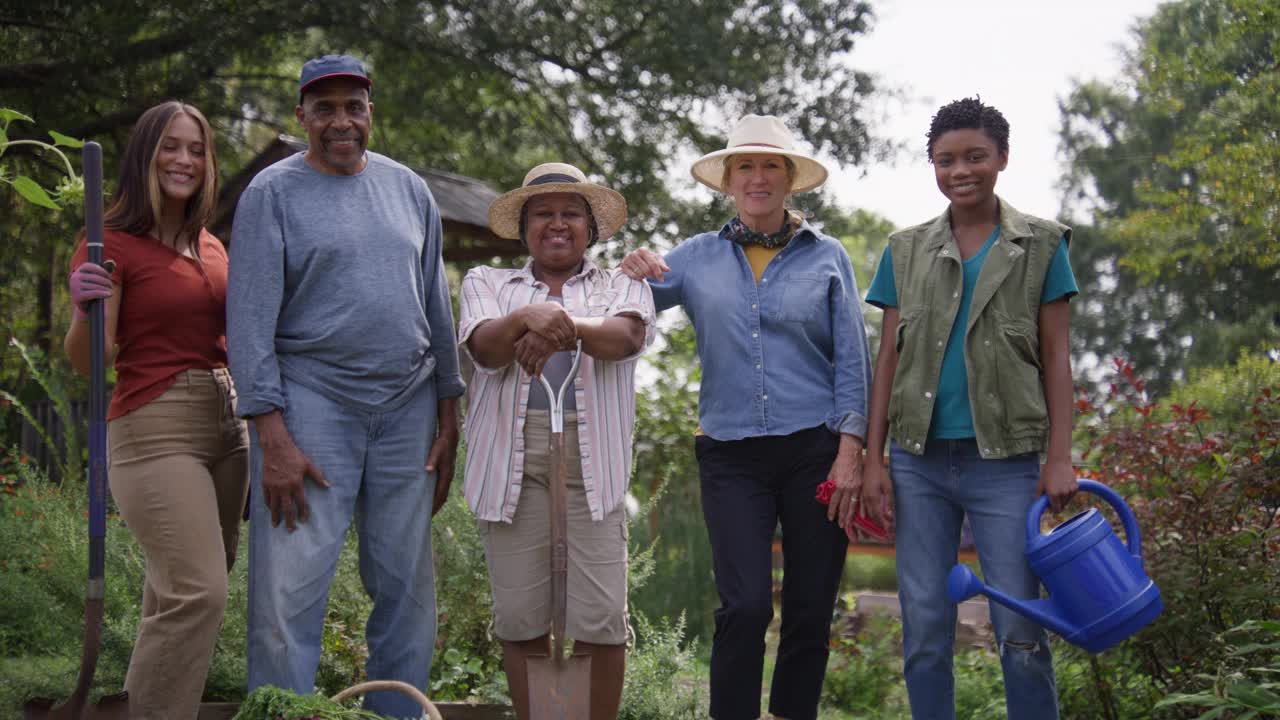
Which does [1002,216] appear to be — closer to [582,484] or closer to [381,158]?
[582,484]

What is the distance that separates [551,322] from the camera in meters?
3.18

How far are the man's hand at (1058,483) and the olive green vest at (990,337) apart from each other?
0.07 metres

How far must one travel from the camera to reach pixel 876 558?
11.8 meters

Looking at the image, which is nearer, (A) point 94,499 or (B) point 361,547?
(A) point 94,499

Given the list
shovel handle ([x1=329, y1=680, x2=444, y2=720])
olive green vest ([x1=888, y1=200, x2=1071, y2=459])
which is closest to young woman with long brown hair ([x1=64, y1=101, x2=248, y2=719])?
shovel handle ([x1=329, y1=680, x2=444, y2=720])

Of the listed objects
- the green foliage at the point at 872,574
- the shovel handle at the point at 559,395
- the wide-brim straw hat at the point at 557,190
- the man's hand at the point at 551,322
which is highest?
→ the wide-brim straw hat at the point at 557,190

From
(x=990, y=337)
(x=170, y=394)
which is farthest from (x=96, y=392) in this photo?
(x=990, y=337)

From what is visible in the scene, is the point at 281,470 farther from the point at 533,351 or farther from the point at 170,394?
the point at 533,351

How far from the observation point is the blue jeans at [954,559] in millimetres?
3158

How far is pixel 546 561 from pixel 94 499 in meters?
1.22

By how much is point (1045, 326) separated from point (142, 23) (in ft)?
28.1

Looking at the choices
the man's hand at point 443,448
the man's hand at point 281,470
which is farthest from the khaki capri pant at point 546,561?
the man's hand at point 281,470

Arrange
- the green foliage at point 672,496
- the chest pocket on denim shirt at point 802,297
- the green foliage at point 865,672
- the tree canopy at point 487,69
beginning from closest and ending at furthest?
the chest pocket on denim shirt at point 802,297
the green foliage at point 865,672
the green foliage at point 672,496
the tree canopy at point 487,69

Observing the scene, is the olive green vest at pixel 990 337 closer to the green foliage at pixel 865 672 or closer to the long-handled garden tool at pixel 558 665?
the long-handled garden tool at pixel 558 665
